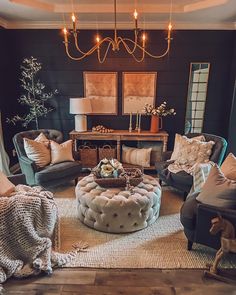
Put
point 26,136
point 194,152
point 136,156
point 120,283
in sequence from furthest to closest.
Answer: point 136,156 → point 26,136 → point 194,152 → point 120,283

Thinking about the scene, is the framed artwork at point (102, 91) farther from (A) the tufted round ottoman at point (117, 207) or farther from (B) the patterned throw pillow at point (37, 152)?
(A) the tufted round ottoman at point (117, 207)

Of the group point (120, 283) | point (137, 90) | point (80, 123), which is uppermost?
point (137, 90)

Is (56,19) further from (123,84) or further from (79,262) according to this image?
(79,262)

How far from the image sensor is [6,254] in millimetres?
2131

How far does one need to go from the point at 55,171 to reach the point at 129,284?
1.99 metres

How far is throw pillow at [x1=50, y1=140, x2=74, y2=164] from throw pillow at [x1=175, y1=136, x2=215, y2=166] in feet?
5.87

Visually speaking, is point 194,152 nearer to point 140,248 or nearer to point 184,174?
point 184,174

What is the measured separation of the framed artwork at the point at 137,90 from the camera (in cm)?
457

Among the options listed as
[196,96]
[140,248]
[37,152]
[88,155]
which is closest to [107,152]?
[88,155]

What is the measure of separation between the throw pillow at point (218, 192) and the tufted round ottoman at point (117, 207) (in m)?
0.63

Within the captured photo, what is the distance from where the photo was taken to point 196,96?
15.4 ft

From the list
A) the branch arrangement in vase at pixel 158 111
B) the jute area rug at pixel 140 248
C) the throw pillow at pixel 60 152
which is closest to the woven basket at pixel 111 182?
the jute area rug at pixel 140 248

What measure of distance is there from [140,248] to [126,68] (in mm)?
3334

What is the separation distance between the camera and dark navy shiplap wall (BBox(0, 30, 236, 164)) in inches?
174
